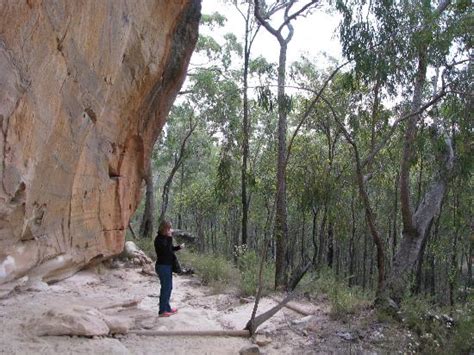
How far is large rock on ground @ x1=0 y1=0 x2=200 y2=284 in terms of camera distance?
5.30m

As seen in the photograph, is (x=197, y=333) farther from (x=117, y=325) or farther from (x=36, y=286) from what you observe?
(x=36, y=286)

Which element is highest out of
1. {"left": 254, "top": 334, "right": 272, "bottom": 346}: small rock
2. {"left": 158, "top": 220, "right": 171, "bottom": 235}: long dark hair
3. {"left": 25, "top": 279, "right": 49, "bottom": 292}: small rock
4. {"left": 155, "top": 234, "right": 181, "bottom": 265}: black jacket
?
{"left": 158, "top": 220, "right": 171, "bottom": 235}: long dark hair

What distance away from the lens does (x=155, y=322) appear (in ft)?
24.2

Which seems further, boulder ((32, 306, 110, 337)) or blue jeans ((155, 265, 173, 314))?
blue jeans ((155, 265, 173, 314))

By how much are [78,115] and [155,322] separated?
3354 mm

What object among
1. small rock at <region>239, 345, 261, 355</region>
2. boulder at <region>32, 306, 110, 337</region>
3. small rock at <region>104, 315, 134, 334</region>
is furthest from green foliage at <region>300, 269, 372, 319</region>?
boulder at <region>32, 306, 110, 337</region>

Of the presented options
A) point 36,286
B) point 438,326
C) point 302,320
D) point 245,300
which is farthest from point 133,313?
point 438,326

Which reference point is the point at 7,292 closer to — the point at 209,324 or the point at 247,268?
the point at 209,324

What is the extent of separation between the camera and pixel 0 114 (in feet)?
16.1

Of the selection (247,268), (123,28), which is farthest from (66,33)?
(247,268)

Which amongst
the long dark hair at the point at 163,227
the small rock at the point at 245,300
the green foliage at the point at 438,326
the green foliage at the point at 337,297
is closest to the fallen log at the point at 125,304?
the long dark hair at the point at 163,227

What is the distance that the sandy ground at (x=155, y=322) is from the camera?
5367mm

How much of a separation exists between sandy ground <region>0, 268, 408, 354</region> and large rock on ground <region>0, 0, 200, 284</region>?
0.49 metres

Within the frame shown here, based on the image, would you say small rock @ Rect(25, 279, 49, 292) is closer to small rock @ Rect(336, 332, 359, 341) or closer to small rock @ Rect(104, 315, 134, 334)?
small rock @ Rect(104, 315, 134, 334)
